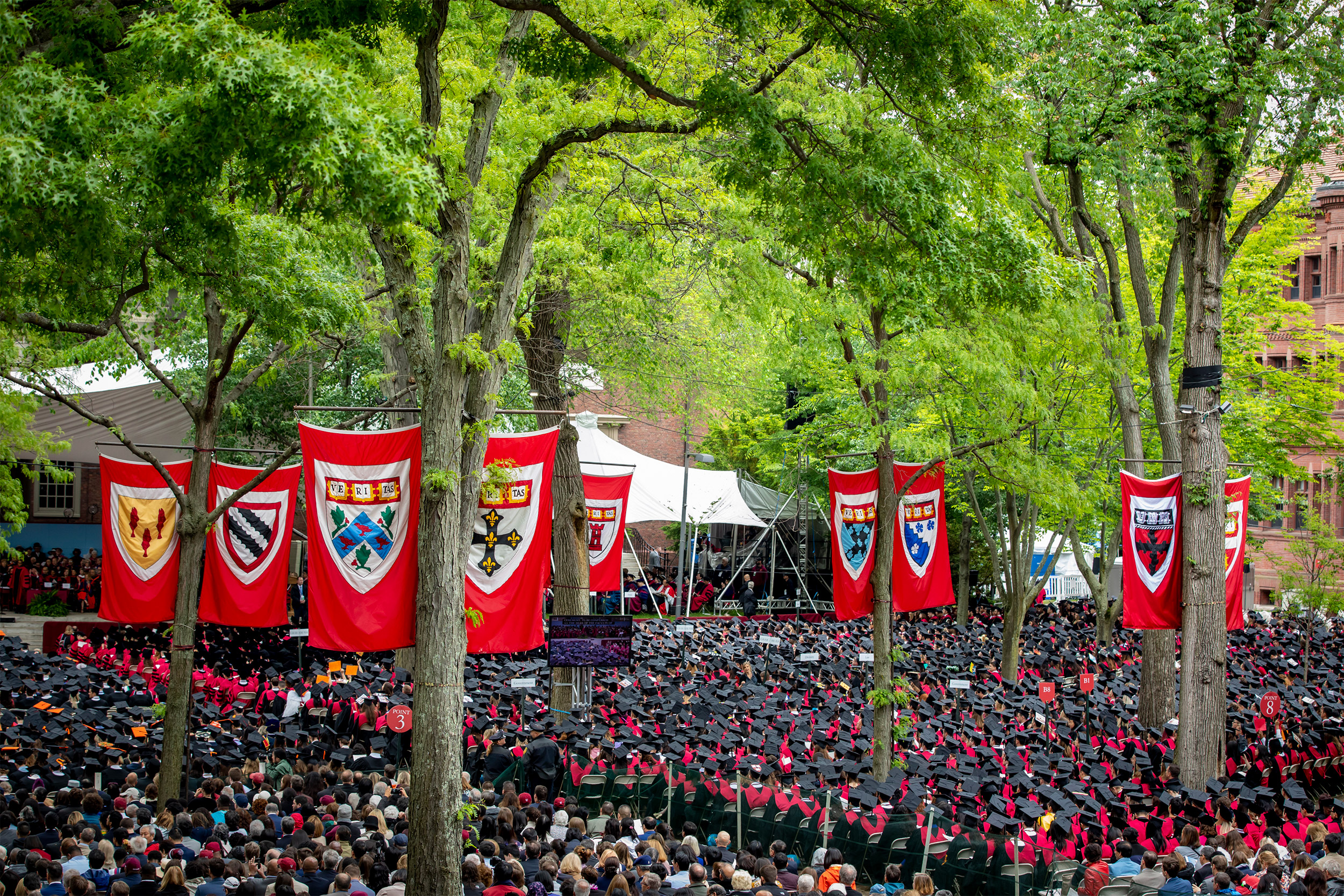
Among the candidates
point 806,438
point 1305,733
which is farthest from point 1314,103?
point 806,438

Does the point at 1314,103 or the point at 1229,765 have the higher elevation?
the point at 1314,103

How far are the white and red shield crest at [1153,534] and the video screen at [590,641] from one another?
6652 millimetres

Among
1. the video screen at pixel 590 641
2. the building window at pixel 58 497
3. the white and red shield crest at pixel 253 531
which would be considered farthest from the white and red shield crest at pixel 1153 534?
the building window at pixel 58 497

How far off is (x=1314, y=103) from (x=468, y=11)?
936cm

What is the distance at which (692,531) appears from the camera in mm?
35062

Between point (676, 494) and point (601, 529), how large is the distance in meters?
12.9

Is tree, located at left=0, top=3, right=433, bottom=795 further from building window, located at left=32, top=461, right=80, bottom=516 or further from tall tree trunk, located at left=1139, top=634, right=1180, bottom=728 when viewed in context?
building window, located at left=32, top=461, right=80, bottom=516

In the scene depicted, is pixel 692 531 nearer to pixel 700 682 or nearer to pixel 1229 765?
pixel 700 682

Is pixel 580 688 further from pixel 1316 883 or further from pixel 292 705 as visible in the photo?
pixel 1316 883

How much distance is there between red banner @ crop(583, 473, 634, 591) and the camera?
1741 centimetres

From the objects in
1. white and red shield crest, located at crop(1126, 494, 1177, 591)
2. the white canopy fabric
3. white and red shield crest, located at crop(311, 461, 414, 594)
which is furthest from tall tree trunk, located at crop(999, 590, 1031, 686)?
white and red shield crest, located at crop(311, 461, 414, 594)

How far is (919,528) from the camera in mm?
13984

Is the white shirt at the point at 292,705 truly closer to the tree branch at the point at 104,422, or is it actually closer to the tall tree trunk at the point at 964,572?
the tree branch at the point at 104,422

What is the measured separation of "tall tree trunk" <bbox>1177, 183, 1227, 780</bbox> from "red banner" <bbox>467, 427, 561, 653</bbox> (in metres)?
8.30
